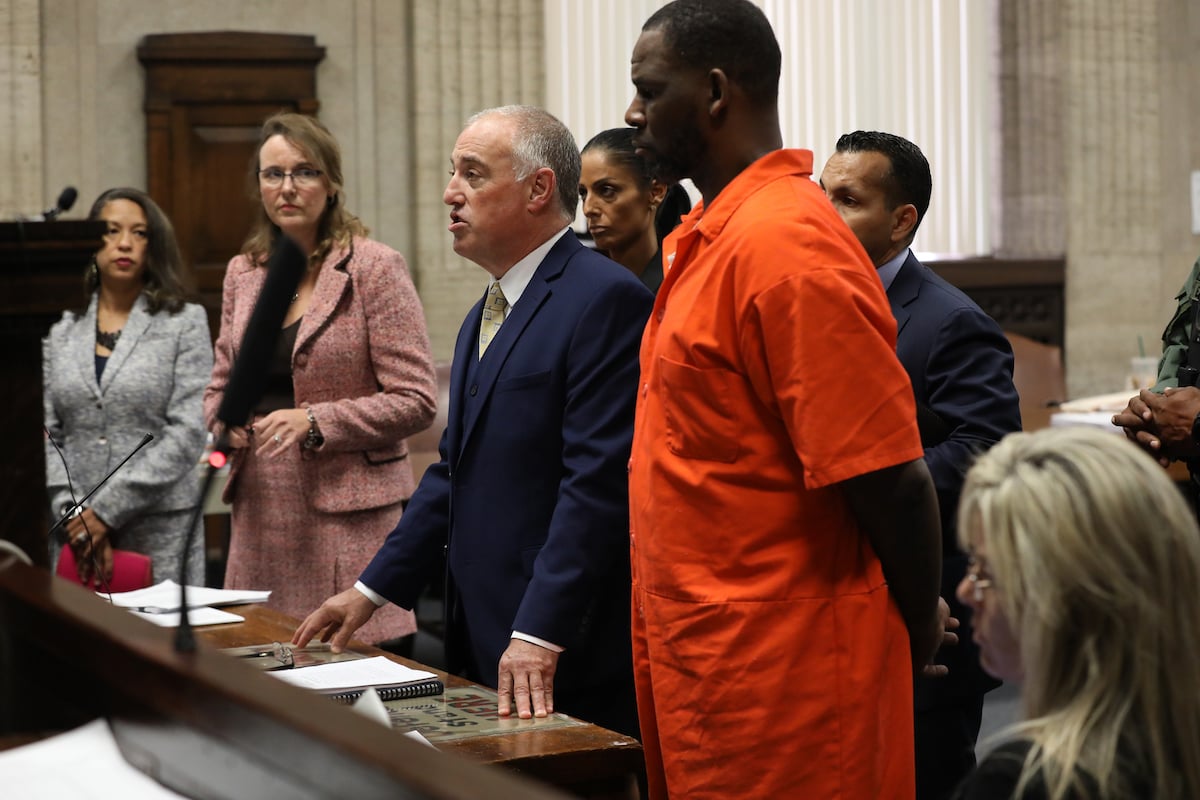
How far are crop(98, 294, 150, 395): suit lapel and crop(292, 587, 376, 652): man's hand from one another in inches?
64.6

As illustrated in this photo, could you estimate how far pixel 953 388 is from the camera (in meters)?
2.56

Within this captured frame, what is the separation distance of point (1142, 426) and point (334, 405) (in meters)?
1.71

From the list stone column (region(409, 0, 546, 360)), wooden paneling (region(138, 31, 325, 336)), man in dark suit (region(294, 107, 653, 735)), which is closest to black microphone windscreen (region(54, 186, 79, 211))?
man in dark suit (region(294, 107, 653, 735))

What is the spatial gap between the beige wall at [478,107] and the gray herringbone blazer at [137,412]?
343 centimetres

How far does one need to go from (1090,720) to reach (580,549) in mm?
1104

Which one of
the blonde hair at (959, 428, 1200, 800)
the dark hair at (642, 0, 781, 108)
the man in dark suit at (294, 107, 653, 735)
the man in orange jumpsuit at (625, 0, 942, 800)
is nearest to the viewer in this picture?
the blonde hair at (959, 428, 1200, 800)

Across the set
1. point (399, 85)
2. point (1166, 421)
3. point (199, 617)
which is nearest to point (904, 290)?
point (1166, 421)

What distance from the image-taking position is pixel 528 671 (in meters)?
2.18

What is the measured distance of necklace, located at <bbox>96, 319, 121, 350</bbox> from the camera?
3.97m

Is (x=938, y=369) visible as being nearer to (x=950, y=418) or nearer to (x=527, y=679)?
(x=950, y=418)

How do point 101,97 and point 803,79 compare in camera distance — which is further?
point 803,79

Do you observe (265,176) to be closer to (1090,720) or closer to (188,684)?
(188,684)

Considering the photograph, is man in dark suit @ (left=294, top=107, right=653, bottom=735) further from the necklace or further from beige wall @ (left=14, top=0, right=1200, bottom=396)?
beige wall @ (left=14, top=0, right=1200, bottom=396)

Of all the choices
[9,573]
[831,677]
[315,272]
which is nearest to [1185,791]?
[831,677]
